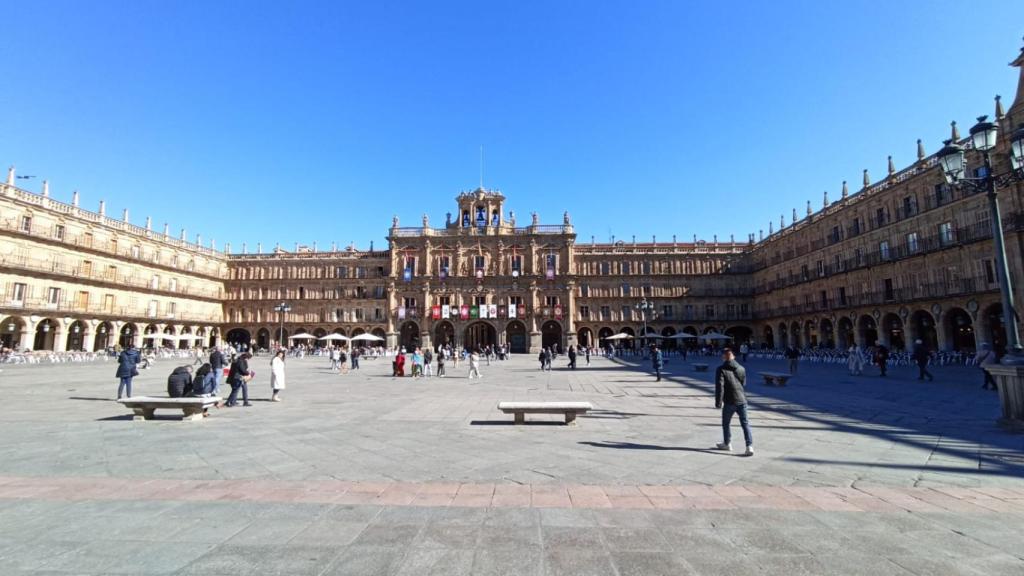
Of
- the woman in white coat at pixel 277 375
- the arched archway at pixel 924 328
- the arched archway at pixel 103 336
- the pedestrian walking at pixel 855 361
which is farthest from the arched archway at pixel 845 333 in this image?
the arched archway at pixel 103 336

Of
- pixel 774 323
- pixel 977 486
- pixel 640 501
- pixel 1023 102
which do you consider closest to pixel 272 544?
pixel 640 501

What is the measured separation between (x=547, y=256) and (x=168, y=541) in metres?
48.9

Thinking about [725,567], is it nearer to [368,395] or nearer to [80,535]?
[80,535]

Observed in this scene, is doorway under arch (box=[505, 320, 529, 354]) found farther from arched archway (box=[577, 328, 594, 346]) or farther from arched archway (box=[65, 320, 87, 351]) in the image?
arched archway (box=[65, 320, 87, 351])

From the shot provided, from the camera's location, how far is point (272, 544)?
11.8 ft

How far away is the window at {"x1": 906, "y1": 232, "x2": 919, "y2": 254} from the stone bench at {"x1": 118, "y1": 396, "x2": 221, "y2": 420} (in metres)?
39.4

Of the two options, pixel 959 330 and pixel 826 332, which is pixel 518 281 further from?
pixel 959 330

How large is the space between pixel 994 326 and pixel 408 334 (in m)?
47.5

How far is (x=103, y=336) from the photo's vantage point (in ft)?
144

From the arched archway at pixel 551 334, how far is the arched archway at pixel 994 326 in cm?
3313

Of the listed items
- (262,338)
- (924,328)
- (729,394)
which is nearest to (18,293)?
(262,338)

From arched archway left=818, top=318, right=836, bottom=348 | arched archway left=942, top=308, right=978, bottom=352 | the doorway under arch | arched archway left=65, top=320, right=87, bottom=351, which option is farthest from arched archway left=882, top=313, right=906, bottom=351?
arched archway left=65, top=320, right=87, bottom=351

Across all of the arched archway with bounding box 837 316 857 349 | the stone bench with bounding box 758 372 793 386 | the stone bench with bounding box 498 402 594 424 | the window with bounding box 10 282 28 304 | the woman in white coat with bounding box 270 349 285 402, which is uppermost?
the window with bounding box 10 282 28 304

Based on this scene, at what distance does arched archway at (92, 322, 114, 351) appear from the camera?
42.8m
